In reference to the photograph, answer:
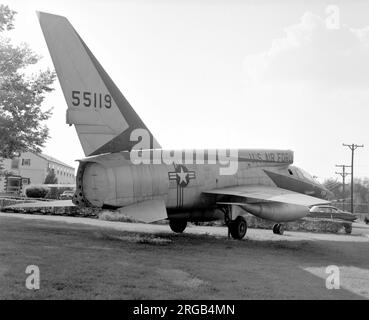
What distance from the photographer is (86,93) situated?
42.8 feet

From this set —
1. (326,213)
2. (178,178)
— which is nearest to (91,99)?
(178,178)

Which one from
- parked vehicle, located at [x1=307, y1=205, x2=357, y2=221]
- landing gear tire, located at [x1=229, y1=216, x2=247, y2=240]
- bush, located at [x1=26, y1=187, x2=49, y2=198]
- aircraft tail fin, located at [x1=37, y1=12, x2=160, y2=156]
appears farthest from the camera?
bush, located at [x1=26, y1=187, x2=49, y2=198]

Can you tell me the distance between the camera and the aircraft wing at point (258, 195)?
14323 millimetres

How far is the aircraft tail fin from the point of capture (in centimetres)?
1276

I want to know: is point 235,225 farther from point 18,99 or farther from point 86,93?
point 18,99

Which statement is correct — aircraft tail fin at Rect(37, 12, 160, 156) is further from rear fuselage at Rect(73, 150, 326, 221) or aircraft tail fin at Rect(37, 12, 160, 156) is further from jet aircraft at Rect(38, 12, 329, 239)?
rear fuselage at Rect(73, 150, 326, 221)

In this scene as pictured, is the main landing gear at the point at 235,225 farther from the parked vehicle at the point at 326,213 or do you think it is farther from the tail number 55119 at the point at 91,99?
the parked vehicle at the point at 326,213

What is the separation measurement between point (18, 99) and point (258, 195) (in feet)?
44.5

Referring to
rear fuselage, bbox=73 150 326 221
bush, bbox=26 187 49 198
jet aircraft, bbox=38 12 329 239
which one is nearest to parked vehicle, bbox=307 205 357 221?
rear fuselage, bbox=73 150 326 221

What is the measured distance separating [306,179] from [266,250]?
7.17 meters

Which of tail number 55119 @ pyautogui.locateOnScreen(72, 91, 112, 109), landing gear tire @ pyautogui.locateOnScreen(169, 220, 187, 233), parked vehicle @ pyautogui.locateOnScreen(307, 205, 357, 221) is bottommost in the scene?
parked vehicle @ pyautogui.locateOnScreen(307, 205, 357, 221)

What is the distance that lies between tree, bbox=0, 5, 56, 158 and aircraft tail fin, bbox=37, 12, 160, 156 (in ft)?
31.6

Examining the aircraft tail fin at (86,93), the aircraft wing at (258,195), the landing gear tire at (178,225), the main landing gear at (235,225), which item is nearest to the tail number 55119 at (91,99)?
the aircraft tail fin at (86,93)

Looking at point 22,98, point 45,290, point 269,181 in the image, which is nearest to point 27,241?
point 45,290
